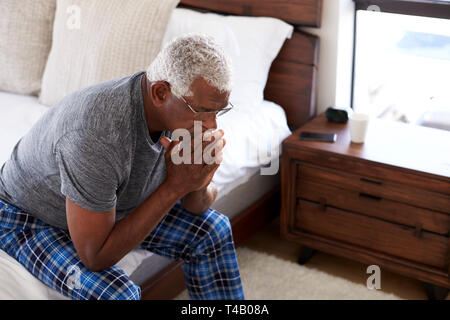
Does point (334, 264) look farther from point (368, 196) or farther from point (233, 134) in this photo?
point (233, 134)

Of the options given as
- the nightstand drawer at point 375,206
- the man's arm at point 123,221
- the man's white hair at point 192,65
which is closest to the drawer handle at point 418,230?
the nightstand drawer at point 375,206

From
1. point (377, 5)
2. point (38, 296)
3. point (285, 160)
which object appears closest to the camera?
point (38, 296)

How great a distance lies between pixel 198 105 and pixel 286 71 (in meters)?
1.06

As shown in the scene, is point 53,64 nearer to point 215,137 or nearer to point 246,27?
point 246,27

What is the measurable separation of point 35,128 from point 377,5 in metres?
1.35

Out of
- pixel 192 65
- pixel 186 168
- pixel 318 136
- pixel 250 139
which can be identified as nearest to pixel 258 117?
pixel 250 139

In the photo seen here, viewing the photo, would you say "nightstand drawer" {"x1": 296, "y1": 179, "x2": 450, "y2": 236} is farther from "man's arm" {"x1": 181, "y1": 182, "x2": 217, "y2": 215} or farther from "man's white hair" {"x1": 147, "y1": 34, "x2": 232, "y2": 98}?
"man's white hair" {"x1": 147, "y1": 34, "x2": 232, "y2": 98}

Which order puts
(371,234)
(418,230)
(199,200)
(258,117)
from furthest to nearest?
(258,117) < (371,234) < (418,230) < (199,200)

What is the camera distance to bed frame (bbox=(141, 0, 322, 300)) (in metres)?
2.10

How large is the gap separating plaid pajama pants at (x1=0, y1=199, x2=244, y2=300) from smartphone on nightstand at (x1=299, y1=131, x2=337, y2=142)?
1.69 feet

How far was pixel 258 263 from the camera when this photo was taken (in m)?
2.13

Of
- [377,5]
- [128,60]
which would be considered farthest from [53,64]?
[377,5]

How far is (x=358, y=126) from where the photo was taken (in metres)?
1.89

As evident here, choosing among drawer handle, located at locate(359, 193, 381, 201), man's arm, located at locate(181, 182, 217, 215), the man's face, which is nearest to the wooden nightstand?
drawer handle, located at locate(359, 193, 381, 201)
